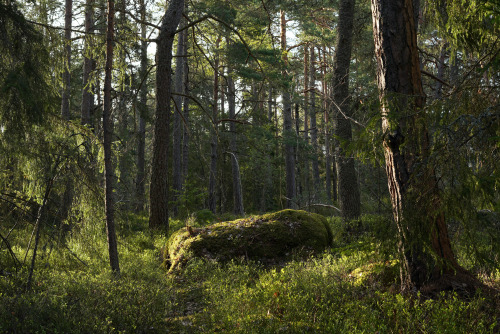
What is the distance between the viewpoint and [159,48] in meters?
9.27

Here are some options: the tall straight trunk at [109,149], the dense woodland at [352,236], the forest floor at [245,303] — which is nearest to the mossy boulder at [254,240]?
the dense woodland at [352,236]

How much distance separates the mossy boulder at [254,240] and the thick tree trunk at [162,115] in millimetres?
2276

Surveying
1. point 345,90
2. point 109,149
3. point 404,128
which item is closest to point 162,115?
point 109,149

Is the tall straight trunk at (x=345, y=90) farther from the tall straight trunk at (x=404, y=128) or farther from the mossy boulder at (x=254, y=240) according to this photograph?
the tall straight trunk at (x=404, y=128)

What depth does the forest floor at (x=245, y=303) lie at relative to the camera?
3766 millimetres

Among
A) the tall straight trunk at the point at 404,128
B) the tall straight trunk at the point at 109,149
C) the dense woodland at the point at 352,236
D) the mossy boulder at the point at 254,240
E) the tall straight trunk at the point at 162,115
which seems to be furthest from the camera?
the tall straight trunk at the point at 162,115

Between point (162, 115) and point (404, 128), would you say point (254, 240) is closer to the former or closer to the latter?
point (404, 128)

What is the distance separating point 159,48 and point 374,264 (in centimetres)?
730

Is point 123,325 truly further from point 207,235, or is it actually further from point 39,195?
Answer: point 207,235

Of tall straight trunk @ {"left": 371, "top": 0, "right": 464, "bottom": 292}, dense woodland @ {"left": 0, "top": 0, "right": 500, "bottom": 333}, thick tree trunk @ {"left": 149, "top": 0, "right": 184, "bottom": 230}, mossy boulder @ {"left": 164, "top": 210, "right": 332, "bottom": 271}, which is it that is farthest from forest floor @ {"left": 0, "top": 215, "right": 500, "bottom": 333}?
thick tree trunk @ {"left": 149, "top": 0, "right": 184, "bottom": 230}

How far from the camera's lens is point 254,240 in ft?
24.2

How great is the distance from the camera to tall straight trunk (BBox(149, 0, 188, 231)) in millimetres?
9273

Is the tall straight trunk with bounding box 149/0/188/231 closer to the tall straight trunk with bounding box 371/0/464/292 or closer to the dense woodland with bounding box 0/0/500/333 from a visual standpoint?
the dense woodland with bounding box 0/0/500/333

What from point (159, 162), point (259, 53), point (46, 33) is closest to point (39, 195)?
point (46, 33)
